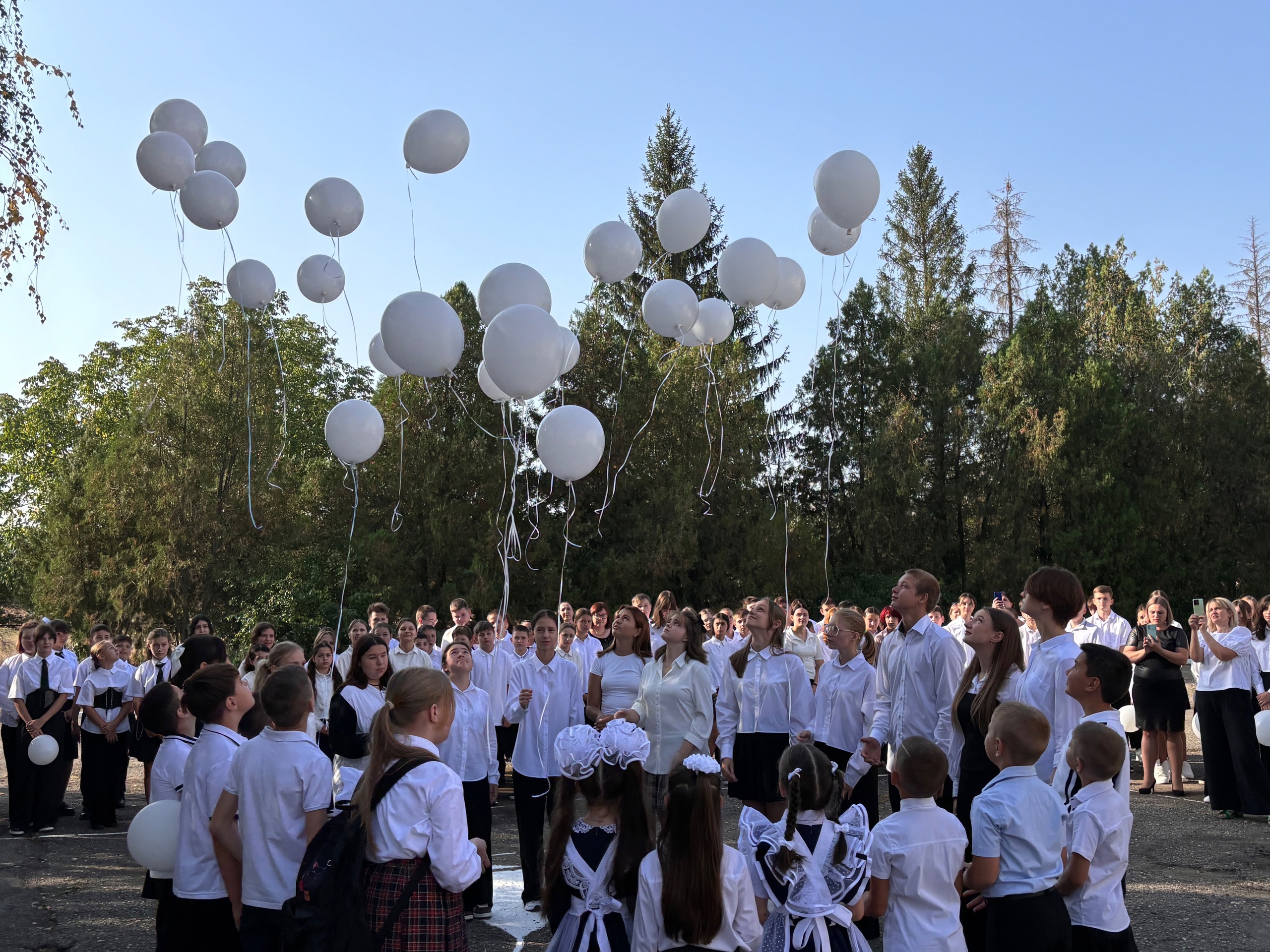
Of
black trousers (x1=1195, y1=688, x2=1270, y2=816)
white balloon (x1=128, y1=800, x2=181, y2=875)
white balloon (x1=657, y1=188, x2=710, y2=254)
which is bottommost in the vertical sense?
black trousers (x1=1195, y1=688, x2=1270, y2=816)

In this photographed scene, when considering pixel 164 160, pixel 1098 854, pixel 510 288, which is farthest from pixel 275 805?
pixel 164 160

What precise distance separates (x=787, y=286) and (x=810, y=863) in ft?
24.2

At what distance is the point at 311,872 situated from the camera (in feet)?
9.65

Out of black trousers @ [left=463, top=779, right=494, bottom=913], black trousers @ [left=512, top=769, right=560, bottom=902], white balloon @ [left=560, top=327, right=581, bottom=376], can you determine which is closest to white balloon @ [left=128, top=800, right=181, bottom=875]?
black trousers @ [left=463, top=779, right=494, bottom=913]

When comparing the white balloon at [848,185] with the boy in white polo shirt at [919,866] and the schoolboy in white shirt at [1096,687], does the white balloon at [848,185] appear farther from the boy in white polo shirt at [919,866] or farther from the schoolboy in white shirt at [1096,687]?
the boy in white polo shirt at [919,866]

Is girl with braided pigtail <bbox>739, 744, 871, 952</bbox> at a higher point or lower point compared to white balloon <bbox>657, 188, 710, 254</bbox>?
lower

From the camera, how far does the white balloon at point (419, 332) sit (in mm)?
7094

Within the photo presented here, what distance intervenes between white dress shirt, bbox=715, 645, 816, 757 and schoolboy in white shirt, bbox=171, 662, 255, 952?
3.71 metres

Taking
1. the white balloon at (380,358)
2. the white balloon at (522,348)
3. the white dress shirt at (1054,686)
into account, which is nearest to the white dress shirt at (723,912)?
the white dress shirt at (1054,686)

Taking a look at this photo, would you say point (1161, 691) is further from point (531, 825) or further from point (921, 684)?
point (531, 825)

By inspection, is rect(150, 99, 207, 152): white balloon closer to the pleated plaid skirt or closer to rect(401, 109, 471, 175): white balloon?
rect(401, 109, 471, 175): white balloon

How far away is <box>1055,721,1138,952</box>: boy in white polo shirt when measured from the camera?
3533 millimetres

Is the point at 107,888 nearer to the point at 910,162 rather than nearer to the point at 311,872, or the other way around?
the point at 311,872

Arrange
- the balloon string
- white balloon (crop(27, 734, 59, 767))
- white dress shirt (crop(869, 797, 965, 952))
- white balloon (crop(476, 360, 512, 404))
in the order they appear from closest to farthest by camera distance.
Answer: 1. white dress shirt (crop(869, 797, 965, 952))
2. white balloon (crop(476, 360, 512, 404))
3. the balloon string
4. white balloon (crop(27, 734, 59, 767))
